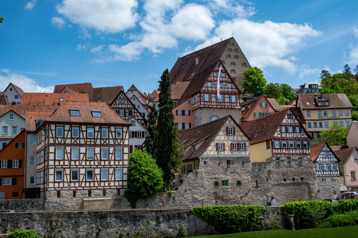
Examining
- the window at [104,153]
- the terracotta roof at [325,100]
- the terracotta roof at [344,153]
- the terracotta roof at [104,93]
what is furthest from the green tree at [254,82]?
the window at [104,153]

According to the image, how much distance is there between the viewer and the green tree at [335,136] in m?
77.9

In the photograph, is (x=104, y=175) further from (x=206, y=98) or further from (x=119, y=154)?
(x=206, y=98)

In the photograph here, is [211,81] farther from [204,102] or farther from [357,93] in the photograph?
[357,93]

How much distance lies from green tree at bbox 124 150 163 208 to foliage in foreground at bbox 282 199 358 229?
39.7ft

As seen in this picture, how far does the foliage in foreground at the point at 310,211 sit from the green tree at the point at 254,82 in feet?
173

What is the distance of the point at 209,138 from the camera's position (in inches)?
2071

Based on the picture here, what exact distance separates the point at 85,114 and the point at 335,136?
47.0 m

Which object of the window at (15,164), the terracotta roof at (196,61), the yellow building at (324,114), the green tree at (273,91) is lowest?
the window at (15,164)

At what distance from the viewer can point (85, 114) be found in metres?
47.6

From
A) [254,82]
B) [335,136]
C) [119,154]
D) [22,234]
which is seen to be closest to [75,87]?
[254,82]

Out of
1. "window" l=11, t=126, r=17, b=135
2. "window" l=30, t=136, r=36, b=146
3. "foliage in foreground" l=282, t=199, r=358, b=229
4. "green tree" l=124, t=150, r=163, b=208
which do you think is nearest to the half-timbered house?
"green tree" l=124, t=150, r=163, b=208

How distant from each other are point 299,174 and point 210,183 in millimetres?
12591

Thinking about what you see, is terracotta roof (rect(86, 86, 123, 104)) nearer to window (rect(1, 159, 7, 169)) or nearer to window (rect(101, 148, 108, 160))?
window (rect(1, 159, 7, 169))

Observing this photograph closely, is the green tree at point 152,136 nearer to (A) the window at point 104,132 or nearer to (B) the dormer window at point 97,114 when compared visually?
(A) the window at point 104,132
